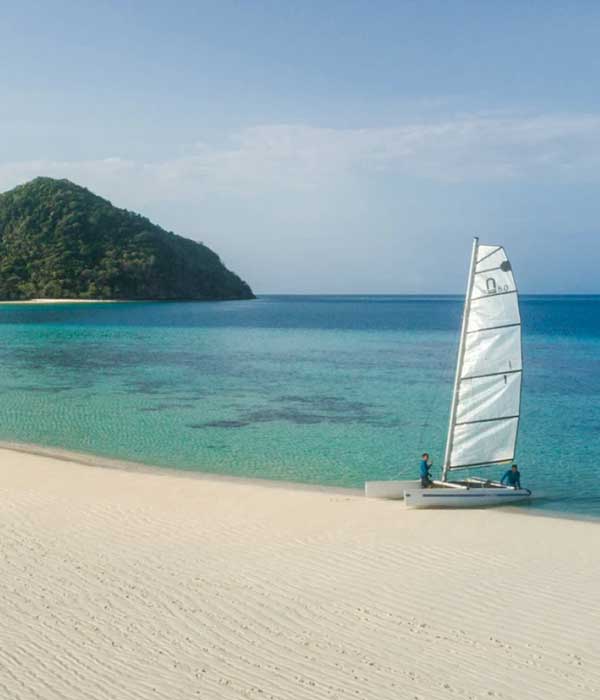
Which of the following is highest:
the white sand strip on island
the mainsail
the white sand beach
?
the white sand beach

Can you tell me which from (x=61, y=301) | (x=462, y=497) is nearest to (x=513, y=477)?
(x=462, y=497)

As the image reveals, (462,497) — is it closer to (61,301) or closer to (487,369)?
(487,369)

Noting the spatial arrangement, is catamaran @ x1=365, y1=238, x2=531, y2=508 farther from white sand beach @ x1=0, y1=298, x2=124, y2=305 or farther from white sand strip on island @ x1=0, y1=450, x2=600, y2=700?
white sand beach @ x1=0, y1=298, x2=124, y2=305

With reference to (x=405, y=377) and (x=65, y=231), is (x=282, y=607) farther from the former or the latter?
(x=65, y=231)

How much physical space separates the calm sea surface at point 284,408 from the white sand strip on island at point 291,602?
4568mm

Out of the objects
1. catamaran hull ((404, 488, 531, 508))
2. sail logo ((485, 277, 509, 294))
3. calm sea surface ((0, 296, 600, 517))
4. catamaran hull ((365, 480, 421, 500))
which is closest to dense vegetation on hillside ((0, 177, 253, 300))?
calm sea surface ((0, 296, 600, 517))

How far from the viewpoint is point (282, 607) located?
390 inches

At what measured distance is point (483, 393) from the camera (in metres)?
17.6

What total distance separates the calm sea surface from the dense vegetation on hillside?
3265 inches

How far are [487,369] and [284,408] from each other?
522 inches

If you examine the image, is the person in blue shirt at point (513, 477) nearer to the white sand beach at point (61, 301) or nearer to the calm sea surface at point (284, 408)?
the calm sea surface at point (284, 408)

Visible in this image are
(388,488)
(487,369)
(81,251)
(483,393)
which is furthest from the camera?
(81,251)

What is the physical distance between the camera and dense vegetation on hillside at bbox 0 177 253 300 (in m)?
136

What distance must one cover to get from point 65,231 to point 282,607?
146411 mm
